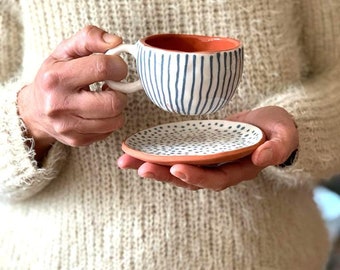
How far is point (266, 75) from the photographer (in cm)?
86

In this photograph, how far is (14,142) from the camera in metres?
0.81

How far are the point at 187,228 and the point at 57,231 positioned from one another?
0.18m

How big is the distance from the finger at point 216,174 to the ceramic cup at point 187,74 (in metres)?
0.06

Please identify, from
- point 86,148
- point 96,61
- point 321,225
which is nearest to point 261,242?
point 321,225

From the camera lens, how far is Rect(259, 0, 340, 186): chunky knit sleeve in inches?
33.8

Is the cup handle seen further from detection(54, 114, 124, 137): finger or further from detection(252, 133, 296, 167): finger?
detection(252, 133, 296, 167): finger

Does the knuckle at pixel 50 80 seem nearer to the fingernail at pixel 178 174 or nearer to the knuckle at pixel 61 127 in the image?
the knuckle at pixel 61 127

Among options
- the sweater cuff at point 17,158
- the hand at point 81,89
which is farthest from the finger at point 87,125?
the sweater cuff at point 17,158

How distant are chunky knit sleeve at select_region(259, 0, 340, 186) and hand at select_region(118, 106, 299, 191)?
0.05m

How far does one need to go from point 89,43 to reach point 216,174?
0.20 metres

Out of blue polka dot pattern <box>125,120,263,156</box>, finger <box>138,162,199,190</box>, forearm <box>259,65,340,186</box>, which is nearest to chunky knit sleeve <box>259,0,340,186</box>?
forearm <box>259,65,340,186</box>

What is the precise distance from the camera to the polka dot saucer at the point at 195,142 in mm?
680

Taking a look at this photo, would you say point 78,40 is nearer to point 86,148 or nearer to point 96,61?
point 96,61

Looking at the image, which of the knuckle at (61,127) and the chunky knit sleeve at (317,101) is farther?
the chunky knit sleeve at (317,101)
